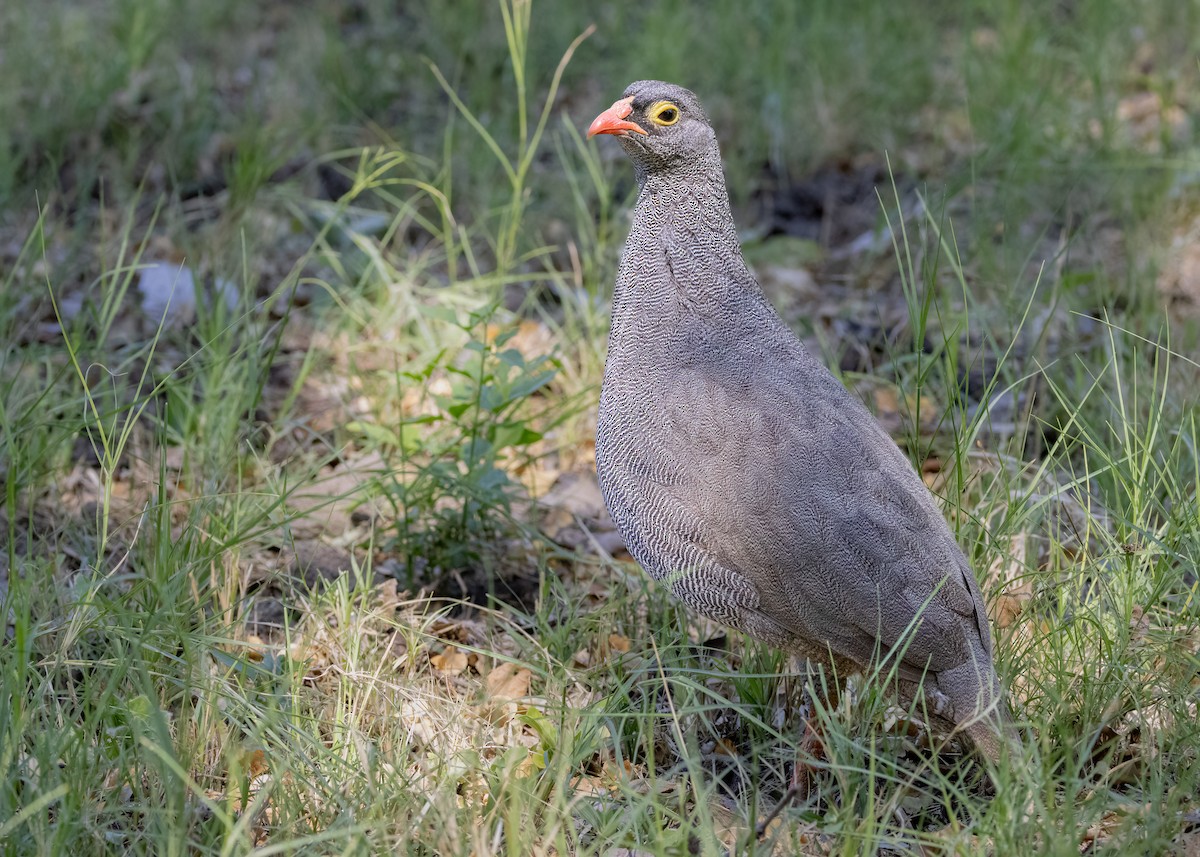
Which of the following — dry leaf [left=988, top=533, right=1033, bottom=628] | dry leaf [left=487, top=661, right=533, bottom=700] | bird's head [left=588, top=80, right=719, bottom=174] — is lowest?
dry leaf [left=487, top=661, right=533, bottom=700]

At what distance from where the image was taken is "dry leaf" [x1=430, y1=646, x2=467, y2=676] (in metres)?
3.35

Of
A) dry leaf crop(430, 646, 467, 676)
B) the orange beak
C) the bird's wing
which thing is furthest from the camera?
dry leaf crop(430, 646, 467, 676)

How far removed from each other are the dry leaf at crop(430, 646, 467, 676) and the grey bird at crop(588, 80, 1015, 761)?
620 mm

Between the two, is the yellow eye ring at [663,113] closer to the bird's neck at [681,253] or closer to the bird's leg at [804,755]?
the bird's neck at [681,253]

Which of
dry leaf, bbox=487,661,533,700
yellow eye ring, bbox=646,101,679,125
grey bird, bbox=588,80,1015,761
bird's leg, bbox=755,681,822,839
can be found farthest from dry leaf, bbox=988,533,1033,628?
yellow eye ring, bbox=646,101,679,125

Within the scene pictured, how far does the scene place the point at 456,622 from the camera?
3.47 meters

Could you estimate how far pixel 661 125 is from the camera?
3215 millimetres

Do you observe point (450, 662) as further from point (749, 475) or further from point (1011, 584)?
point (1011, 584)

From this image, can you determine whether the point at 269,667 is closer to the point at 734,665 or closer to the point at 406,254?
the point at 734,665

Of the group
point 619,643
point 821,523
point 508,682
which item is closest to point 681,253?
point 821,523

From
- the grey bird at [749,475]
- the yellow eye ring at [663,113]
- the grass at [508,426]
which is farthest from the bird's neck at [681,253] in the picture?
the grass at [508,426]

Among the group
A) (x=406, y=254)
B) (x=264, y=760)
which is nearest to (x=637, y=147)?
(x=264, y=760)

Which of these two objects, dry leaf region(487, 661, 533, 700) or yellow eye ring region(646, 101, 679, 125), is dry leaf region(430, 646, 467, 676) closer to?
dry leaf region(487, 661, 533, 700)

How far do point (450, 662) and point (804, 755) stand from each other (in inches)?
41.8
